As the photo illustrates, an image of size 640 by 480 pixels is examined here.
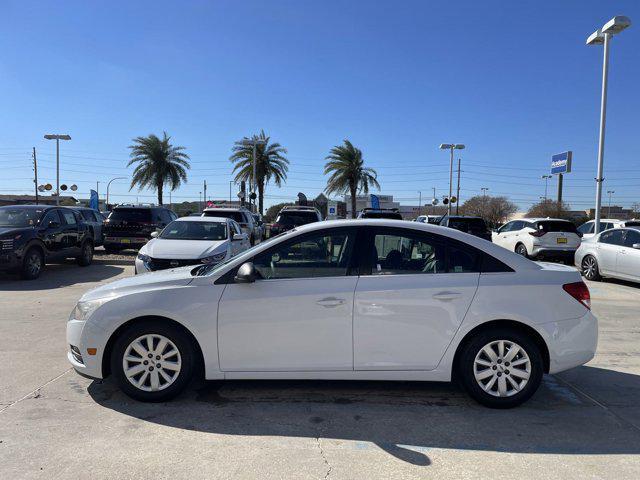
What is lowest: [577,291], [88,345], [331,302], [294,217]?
[88,345]

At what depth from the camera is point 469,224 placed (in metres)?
17.4

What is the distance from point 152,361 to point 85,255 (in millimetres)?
10996

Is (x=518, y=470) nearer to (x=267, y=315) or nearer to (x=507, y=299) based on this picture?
(x=507, y=299)

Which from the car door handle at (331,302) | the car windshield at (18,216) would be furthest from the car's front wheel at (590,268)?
the car windshield at (18,216)

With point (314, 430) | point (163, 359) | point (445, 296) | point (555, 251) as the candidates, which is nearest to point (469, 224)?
point (555, 251)

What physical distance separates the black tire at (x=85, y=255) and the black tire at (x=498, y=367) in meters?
12.4

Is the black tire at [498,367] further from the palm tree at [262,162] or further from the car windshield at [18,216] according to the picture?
the palm tree at [262,162]

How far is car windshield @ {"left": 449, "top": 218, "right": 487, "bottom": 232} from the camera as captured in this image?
680 inches

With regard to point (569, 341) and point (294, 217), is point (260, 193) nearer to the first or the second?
point (294, 217)

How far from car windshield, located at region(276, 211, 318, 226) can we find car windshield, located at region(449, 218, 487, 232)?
5.09 metres

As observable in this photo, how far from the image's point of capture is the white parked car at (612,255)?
37.8 ft

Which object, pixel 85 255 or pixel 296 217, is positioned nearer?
pixel 85 255

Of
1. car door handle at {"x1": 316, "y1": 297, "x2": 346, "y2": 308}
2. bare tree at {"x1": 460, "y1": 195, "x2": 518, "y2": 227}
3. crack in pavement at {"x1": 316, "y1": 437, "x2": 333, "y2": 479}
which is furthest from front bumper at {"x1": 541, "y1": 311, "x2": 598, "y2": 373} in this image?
bare tree at {"x1": 460, "y1": 195, "x2": 518, "y2": 227}

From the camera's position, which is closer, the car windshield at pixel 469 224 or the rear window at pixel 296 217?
the rear window at pixel 296 217
